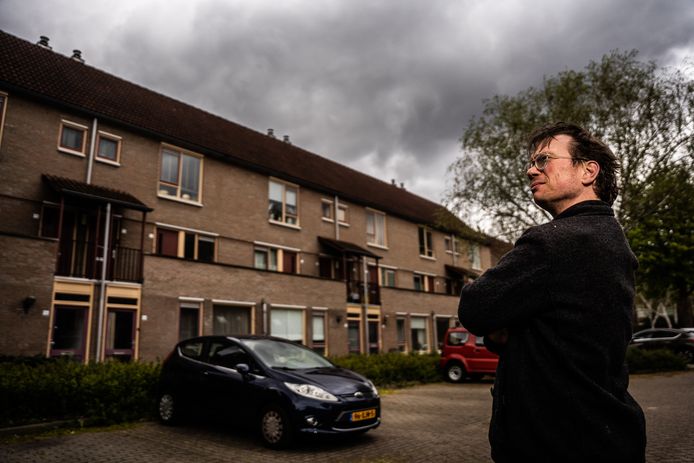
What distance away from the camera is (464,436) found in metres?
8.33

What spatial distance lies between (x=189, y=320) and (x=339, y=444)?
37.0ft

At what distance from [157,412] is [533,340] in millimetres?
9400

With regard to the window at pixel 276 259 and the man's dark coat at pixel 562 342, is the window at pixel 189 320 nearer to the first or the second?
the window at pixel 276 259

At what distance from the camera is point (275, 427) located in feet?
24.6

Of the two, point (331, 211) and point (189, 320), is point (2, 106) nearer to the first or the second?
point (189, 320)

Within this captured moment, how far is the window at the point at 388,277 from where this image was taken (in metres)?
29.4

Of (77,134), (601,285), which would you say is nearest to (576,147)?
(601,285)

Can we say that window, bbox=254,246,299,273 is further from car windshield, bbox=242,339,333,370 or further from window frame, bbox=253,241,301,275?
car windshield, bbox=242,339,333,370

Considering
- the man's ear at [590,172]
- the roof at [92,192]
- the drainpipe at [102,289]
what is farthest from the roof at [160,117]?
the man's ear at [590,172]

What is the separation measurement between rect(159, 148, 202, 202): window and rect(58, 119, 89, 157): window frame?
2.84m

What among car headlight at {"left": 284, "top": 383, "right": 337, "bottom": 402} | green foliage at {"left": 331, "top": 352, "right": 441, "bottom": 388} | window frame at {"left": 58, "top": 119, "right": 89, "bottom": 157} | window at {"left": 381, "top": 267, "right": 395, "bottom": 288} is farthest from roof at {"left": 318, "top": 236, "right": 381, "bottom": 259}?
car headlight at {"left": 284, "top": 383, "right": 337, "bottom": 402}

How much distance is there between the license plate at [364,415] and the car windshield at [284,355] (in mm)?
1310

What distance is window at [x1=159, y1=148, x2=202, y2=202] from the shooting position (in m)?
19.3

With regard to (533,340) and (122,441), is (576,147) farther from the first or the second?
(122,441)
